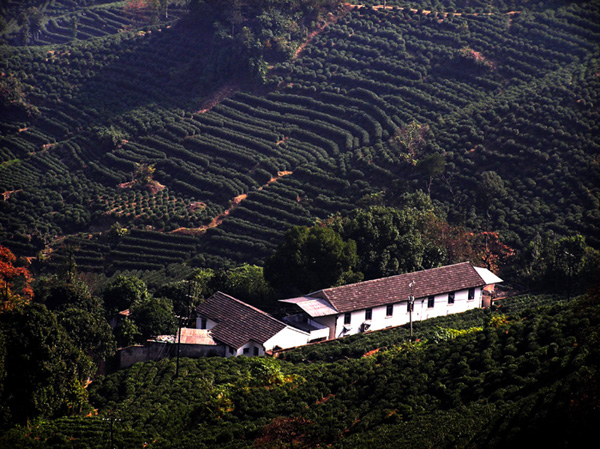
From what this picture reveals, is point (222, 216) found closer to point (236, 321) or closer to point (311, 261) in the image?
point (311, 261)

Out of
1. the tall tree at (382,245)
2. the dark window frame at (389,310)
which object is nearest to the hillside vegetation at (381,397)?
the dark window frame at (389,310)

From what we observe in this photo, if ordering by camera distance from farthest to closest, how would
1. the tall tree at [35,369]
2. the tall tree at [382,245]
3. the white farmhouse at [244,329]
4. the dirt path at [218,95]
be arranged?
the dirt path at [218,95], the tall tree at [382,245], the white farmhouse at [244,329], the tall tree at [35,369]

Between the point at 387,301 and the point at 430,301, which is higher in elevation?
the point at 387,301

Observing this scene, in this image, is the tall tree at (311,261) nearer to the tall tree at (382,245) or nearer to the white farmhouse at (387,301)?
the tall tree at (382,245)

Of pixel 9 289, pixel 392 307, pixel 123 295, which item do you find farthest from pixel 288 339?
pixel 9 289

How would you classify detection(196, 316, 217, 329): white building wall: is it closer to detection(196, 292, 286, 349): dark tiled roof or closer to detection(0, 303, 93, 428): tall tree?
detection(196, 292, 286, 349): dark tiled roof
